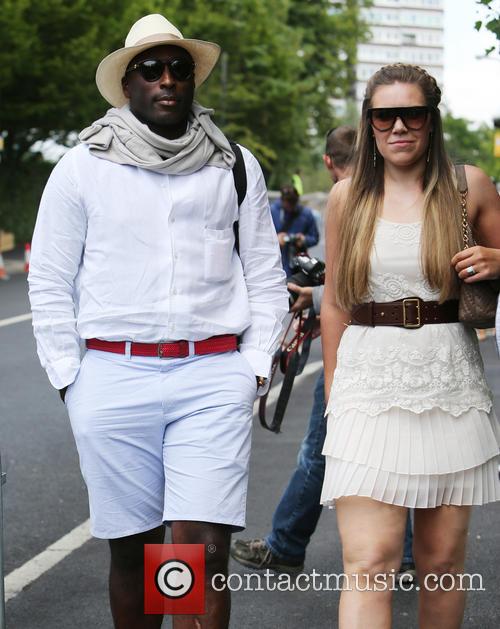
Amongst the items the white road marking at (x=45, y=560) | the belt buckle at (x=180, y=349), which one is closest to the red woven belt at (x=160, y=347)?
the belt buckle at (x=180, y=349)

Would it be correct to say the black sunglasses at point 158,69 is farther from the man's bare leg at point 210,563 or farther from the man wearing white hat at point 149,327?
the man's bare leg at point 210,563

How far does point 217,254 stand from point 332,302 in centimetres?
37

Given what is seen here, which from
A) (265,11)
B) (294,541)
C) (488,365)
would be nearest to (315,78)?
(265,11)

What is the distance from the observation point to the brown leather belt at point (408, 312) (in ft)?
11.9

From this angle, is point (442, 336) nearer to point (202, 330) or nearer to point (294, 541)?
point (202, 330)

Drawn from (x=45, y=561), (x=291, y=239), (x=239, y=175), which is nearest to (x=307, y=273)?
(x=239, y=175)

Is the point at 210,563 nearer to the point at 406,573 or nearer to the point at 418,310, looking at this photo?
the point at 418,310

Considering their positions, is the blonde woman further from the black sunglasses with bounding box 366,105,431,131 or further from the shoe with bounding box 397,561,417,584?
the shoe with bounding box 397,561,417,584

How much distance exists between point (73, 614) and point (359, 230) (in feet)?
6.77

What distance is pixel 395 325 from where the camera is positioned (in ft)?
12.0

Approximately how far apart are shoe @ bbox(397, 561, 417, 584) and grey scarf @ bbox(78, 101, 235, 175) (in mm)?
2124

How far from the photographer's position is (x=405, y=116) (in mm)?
3676

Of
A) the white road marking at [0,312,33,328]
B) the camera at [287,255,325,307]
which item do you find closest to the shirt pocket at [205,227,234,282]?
the camera at [287,255,325,307]

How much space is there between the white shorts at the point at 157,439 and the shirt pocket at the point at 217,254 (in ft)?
0.83
